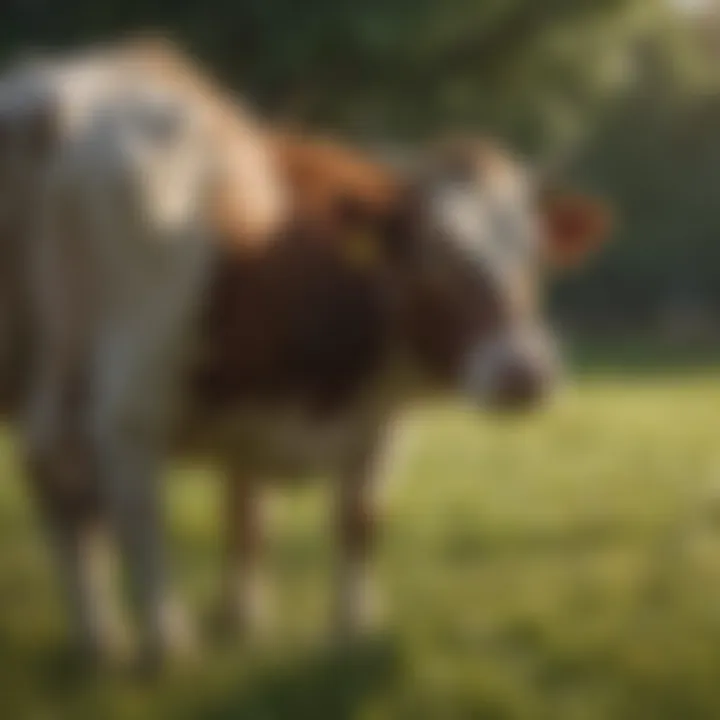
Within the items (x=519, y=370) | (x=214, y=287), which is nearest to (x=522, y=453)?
(x=519, y=370)

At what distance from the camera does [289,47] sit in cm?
69

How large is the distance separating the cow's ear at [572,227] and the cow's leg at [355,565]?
137 millimetres

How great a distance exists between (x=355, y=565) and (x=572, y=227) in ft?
0.58

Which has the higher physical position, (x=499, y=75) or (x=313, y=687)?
(x=499, y=75)

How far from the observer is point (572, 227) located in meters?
0.69

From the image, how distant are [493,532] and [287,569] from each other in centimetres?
10

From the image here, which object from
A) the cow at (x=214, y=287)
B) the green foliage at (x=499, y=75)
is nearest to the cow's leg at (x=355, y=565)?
the cow at (x=214, y=287)

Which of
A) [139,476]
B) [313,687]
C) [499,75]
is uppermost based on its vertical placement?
[499,75]

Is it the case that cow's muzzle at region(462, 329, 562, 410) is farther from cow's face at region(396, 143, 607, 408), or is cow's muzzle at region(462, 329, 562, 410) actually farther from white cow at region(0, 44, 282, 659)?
white cow at region(0, 44, 282, 659)

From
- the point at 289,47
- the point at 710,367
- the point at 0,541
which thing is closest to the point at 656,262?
the point at 710,367

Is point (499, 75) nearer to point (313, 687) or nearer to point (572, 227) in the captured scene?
point (572, 227)

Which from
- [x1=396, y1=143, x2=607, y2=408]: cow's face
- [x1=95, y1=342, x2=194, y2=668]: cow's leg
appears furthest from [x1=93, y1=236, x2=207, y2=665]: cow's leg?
[x1=396, y1=143, x2=607, y2=408]: cow's face

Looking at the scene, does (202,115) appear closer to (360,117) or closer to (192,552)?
(360,117)

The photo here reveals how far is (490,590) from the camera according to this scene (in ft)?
2.40
